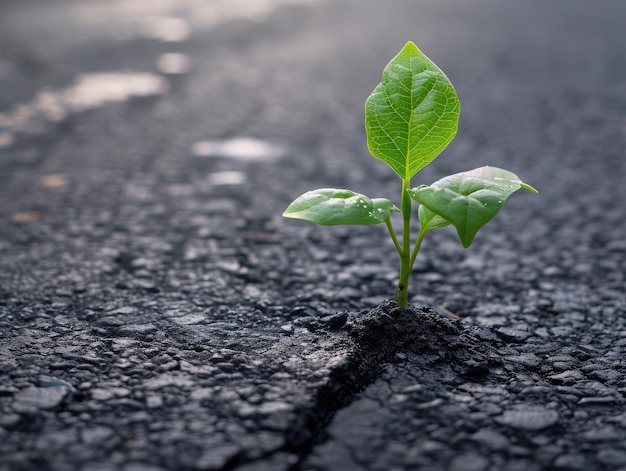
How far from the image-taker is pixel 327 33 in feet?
31.4

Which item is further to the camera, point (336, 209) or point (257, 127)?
point (257, 127)

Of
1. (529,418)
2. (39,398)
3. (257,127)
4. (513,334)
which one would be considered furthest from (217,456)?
(257,127)

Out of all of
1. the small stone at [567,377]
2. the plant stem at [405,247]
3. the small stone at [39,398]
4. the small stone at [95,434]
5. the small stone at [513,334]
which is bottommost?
the small stone at [567,377]

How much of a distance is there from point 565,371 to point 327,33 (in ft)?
27.3

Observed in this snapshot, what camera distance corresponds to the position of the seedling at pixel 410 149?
1679mm

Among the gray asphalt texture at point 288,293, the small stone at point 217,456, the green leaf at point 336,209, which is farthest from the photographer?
the green leaf at point 336,209

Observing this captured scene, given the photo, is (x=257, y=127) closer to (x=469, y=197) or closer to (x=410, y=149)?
(x=410, y=149)

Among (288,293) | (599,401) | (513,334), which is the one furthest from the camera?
(288,293)

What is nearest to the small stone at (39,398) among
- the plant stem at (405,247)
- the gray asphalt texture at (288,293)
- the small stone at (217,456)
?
the gray asphalt texture at (288,293)

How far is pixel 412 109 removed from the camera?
5.88 feet

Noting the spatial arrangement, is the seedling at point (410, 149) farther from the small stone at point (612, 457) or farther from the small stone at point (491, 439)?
the small stone at point (612, 457)

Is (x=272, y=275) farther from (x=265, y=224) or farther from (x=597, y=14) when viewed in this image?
(x=597, y=14)

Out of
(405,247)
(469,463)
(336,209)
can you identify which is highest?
(336,209)

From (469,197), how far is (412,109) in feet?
1.04
